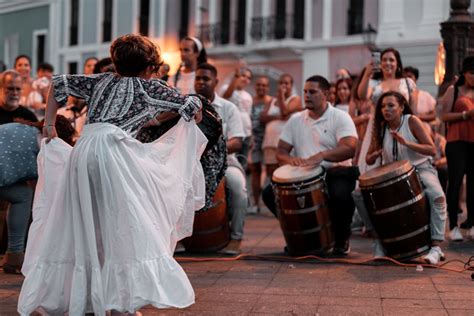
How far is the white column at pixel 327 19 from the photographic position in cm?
3309

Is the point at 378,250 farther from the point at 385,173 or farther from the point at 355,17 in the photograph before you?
the point at 355,17

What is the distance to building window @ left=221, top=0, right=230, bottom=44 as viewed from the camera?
36.6m

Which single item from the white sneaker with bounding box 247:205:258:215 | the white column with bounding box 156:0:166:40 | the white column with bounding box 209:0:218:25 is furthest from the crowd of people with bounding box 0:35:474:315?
the white column with bounding box 156:0:166:40

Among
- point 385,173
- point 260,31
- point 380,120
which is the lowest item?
point 385,173

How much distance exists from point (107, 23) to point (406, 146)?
113 feet

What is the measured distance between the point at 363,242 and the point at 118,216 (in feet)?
16.4

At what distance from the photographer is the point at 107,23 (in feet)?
136

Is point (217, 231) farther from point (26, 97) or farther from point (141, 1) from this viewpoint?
point (141, 1)

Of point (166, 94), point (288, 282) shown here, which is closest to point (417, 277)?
point (288, 282)

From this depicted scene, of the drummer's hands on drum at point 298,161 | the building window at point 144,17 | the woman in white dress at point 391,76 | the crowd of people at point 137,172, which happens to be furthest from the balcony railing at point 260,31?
the drummer's hands on drum at point 298,161

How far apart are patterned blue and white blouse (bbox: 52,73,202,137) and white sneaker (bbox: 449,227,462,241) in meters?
4.69

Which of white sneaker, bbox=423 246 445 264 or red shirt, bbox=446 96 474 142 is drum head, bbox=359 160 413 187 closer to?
white sneaker, bbox=423 246 445 264

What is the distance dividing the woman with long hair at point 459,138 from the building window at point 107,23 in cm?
3278

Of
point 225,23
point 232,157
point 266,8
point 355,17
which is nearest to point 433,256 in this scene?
point 232,157
